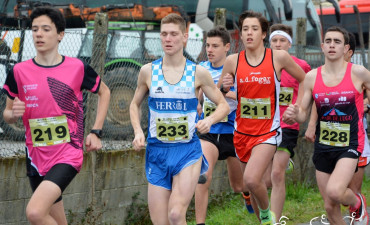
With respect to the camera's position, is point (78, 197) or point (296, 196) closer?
point (78, 197)

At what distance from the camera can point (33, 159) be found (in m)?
6.07

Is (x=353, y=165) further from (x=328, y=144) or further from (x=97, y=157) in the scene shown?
(x=97, y=157)

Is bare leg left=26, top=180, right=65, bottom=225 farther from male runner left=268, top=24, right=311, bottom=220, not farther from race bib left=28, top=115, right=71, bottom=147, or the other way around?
male runner left=268, top=24, right=311, bottom=220

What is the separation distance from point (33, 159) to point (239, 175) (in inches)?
136

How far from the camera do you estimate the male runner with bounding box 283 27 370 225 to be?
721 centimetres

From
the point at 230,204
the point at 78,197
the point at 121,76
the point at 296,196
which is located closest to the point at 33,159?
the point at 78,197

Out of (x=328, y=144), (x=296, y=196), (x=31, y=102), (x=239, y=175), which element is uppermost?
(x=31, y=102)

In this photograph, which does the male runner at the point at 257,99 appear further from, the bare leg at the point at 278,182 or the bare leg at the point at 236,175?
the bare leg at the point at 236,175

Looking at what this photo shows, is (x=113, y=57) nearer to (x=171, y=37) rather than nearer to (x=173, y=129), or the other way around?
(x=171, y=37)

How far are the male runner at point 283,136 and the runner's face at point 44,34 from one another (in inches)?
135

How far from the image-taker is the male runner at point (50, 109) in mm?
6016

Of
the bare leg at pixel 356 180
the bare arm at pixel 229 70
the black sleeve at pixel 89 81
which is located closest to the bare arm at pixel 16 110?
the black sleeve at pixel 89 81

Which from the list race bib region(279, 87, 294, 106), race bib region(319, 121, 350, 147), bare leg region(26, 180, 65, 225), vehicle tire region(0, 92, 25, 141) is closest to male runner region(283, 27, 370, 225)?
race bib region(319, 121, 350, 147)

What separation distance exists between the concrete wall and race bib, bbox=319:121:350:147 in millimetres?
2552
